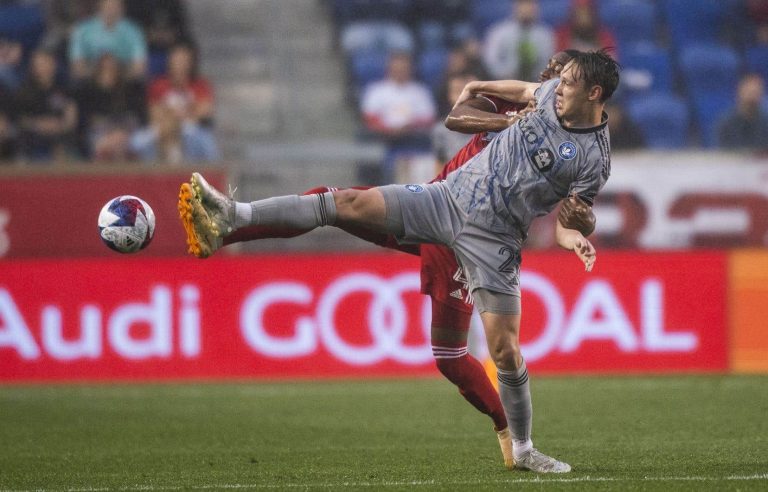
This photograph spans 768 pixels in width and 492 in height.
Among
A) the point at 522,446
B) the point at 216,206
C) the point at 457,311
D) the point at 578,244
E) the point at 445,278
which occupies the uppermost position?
the point at 216,206

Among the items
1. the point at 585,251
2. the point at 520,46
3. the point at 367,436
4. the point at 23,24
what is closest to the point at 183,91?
the point at 23,24

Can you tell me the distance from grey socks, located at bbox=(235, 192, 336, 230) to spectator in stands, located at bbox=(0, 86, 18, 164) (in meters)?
9.04

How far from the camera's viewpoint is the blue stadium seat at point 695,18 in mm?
17656

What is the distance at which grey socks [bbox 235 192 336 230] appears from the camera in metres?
6.22

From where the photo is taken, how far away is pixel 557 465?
671 cm

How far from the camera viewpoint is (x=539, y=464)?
671cm

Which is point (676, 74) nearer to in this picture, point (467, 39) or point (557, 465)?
point (467, 39)

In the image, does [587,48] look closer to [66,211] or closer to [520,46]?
[520,46]

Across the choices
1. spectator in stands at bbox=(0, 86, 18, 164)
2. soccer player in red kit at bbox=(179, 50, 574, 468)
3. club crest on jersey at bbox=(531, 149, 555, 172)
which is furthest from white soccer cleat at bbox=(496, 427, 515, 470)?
spectator in stands at bbox=(0, 86, 18, 164)

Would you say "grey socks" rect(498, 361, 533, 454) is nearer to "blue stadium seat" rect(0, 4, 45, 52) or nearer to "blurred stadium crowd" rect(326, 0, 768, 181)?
"blurred stadium crowd" rect(326, 0, 768, 181)

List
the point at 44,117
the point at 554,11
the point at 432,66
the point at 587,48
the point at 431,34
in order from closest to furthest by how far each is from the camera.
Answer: the point at 44,117
the point at 587,48
the point at 432,66
the point at 431,34
the point at 554,11

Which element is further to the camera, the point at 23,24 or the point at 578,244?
the point at 23,24

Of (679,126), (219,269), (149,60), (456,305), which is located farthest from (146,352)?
(679,126)

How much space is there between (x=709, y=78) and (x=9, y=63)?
8.72 meters
